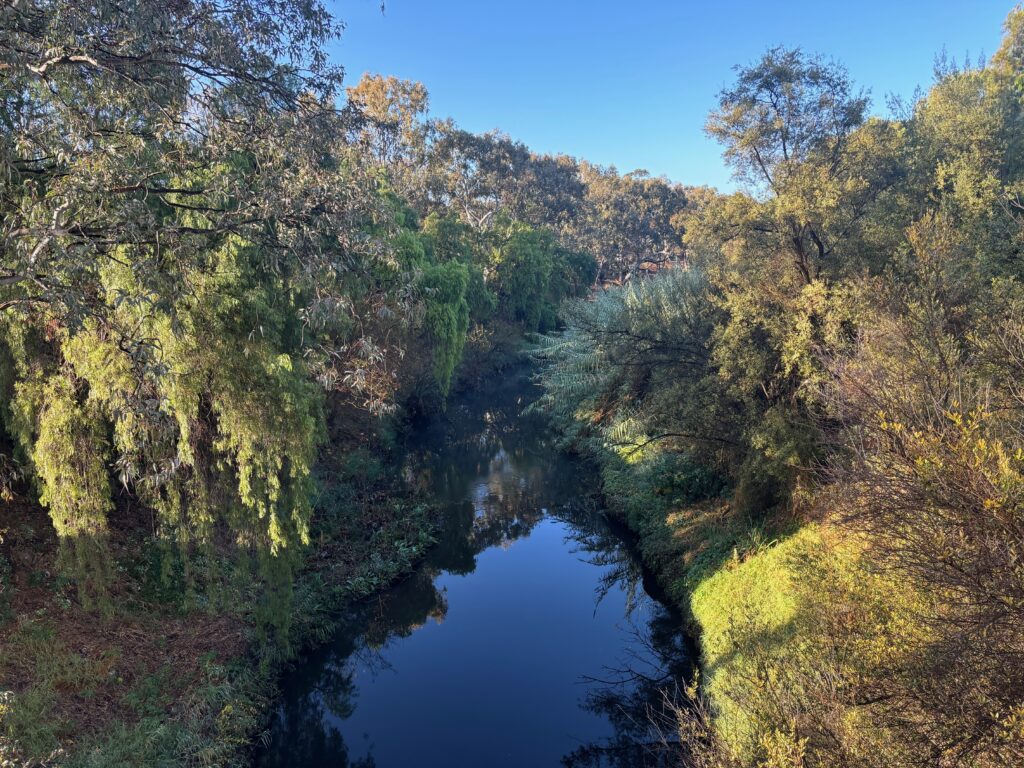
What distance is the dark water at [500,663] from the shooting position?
32.8 feet

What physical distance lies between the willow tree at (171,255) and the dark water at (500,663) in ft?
11.3

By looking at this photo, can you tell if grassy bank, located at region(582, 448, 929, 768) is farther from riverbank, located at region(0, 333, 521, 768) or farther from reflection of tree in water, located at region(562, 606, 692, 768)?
riverbank, located at region(0, 333, 521, 768)

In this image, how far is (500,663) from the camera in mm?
12438

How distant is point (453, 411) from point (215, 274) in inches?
1013

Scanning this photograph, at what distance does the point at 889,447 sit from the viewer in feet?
17.7

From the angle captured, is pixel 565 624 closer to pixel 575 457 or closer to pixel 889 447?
pixel 889 447

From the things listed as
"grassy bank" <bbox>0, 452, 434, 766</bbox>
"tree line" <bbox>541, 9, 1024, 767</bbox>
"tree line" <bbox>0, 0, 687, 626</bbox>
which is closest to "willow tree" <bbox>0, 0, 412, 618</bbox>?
"tree line" <bbox>0, 0, 687, 626</bbox>

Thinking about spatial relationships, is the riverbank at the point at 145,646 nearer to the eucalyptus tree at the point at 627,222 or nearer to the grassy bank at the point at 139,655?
the grassy bank at the point at 139,655

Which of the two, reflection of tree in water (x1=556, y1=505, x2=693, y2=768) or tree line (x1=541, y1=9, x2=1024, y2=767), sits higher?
tree line (x1=541, y1=9, x2=1024, y2=767)

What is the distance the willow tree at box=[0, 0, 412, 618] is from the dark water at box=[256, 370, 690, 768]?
3446 mm

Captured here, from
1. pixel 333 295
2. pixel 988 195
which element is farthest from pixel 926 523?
pixel 988 195

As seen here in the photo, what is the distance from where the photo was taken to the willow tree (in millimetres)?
5957

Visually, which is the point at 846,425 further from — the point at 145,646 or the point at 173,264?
the point at 145,646

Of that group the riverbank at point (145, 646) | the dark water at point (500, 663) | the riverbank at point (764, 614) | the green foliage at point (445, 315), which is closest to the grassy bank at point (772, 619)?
the riverbank at point (764, 614)
